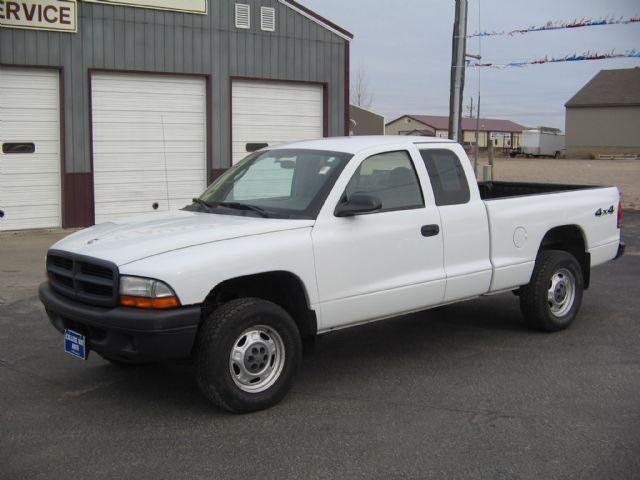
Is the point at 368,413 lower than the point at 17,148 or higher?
lower

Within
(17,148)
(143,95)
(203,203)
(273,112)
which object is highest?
(143,95)

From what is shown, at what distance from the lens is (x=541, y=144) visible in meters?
77.9

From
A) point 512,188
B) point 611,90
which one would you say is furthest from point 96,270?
point 611,90

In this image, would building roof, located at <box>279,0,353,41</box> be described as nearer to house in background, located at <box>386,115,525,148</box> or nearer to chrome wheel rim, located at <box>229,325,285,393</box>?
chrome wheel rim, located at <box>229,325,285,393</box>

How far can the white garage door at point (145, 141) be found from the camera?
1441 cm

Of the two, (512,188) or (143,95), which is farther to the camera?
(143,95)

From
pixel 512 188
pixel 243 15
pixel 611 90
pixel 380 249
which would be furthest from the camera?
pixel 611 90

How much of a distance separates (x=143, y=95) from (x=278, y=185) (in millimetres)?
9665

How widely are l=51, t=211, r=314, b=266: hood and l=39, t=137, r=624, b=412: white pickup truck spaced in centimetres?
1

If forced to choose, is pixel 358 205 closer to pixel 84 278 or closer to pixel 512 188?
pixel 84 278

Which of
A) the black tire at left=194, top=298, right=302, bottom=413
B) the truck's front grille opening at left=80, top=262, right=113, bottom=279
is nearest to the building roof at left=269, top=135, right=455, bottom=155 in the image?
the black tire at left=194, top=298, right=302, bottom=413

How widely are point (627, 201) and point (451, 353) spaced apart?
17.9m

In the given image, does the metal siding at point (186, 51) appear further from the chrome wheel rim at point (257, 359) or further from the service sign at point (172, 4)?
the chrome wheel rim at point (257, 359)

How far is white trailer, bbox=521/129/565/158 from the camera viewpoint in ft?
255
